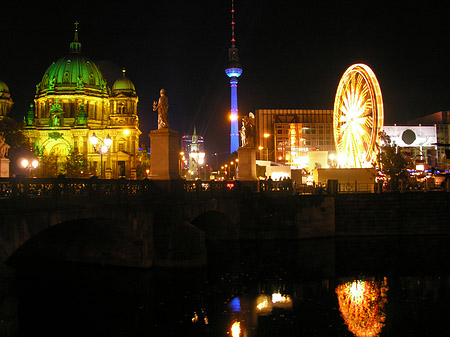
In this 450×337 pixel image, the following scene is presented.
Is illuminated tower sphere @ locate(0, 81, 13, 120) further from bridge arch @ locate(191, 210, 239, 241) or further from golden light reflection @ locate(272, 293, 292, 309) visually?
golden light reflection @ locate(272, 293, 292, 309)

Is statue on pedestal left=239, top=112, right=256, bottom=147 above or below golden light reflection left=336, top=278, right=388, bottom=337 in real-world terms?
above

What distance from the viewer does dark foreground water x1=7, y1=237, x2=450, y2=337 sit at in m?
17.0

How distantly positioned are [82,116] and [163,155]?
9712 cm

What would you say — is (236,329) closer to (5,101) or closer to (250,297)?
(250,297)

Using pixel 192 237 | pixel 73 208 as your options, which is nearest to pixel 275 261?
pixel 192 237

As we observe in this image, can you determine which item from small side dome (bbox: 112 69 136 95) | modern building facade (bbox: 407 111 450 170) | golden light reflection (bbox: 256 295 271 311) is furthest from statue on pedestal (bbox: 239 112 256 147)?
small side dome (bbox: 112 69 136 95)

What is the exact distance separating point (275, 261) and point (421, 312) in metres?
11.3

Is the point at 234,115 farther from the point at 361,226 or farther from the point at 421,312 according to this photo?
the point at 421,312

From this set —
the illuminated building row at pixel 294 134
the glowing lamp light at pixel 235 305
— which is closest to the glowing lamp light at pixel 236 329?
the glowing lamp light at pixel 235 305

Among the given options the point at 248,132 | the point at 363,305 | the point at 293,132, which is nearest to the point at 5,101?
the point at 293,132

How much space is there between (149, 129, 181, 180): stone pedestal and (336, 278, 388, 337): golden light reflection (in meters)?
10.8

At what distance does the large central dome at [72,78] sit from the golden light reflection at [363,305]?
11045 cm

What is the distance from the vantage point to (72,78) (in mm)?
123062

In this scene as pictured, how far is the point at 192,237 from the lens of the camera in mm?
24922
